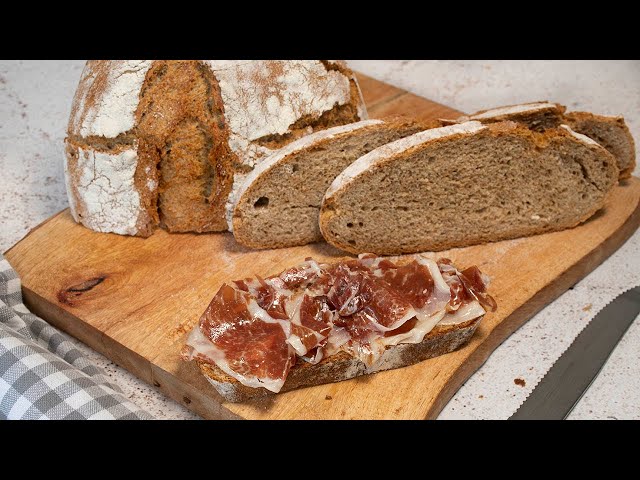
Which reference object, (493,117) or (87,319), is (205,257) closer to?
(87,319)

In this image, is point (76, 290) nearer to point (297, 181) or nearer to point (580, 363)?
point (297, 181)

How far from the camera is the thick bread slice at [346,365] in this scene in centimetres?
297

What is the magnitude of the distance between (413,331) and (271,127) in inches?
47.3

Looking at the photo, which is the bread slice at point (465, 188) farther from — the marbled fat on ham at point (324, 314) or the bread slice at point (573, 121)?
the marbled fat on ham at point (324, 314)

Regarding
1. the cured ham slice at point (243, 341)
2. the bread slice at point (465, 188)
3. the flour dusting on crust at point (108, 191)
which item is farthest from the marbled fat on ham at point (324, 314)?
the flour dusting on crust at point (108, 191)

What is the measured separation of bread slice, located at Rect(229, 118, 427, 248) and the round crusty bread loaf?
0.14 meters

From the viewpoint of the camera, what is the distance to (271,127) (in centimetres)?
369

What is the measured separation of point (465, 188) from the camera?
373 cm

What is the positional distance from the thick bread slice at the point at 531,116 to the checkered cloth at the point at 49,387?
6.56 ft

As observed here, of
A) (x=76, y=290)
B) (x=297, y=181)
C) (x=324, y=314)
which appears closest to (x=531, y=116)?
(x=297, y=181)

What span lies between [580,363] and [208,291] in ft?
5.18

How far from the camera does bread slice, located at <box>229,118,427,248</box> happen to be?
3637mm

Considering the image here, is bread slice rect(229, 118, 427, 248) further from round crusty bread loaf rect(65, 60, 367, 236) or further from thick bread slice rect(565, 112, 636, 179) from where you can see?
thick bread slice rect(565, 112, 636, 179)

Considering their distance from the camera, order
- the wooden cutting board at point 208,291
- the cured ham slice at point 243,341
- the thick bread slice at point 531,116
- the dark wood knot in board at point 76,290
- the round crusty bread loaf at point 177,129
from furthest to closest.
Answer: the thick bread slice at point 531,116, the round crusty bread loaf at point 177,129, the dark wood knot in board at point 76,290, the wooden cutting board at point 208,291, the cured ham slice at point 243,341
